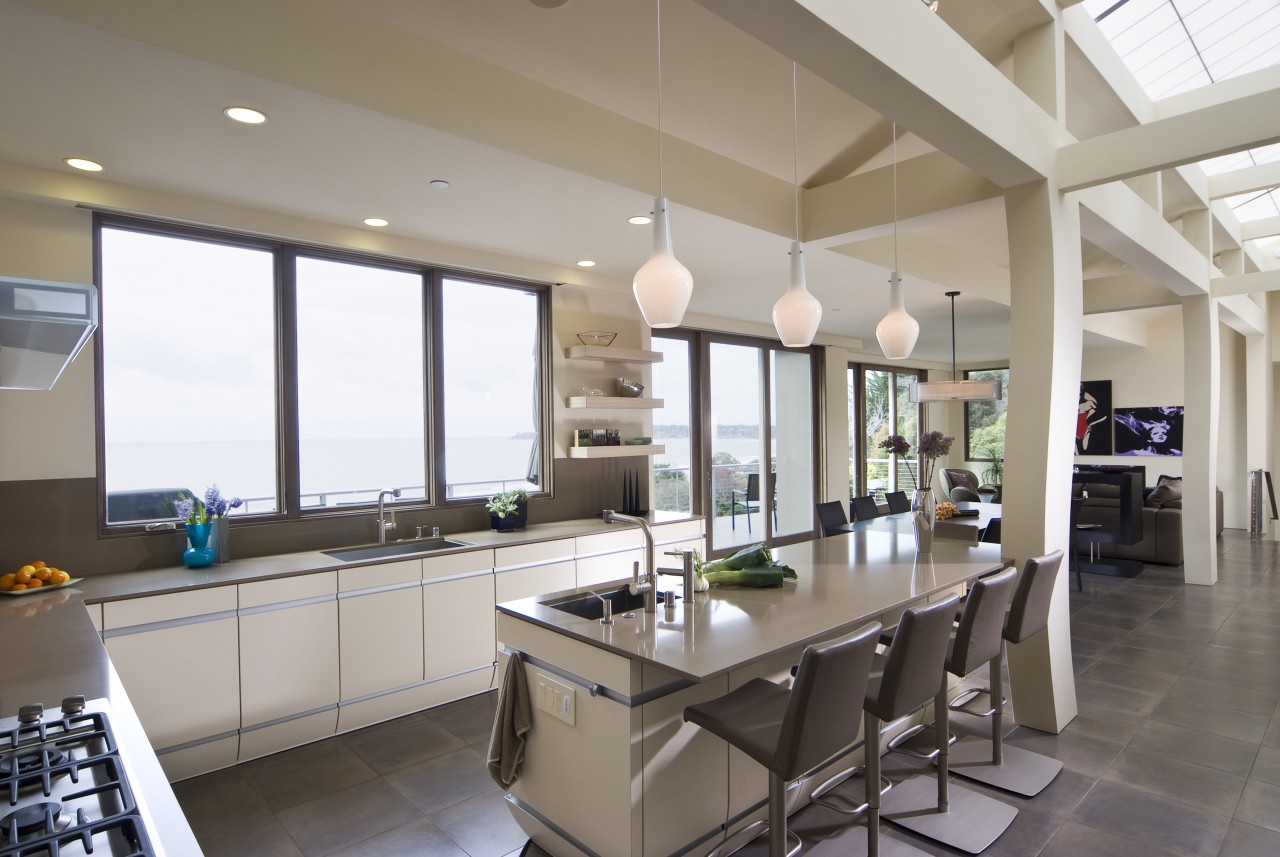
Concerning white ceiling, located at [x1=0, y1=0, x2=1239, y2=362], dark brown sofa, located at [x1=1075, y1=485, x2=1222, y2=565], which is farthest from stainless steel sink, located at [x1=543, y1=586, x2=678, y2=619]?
dark brown sofa, located at [x1=1075, y1=485, x2=1222, y2=565]

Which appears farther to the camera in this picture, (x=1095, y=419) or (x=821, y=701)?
(x=1095, y=419)

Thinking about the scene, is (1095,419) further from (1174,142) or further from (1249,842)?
(1249,842)

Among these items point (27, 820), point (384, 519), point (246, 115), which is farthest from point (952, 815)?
point (246, 115)

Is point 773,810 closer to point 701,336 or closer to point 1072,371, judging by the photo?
point 1072,371

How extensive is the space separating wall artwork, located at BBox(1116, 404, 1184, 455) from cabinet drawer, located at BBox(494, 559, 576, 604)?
1058 cm

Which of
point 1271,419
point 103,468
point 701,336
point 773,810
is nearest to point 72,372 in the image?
point 103,468

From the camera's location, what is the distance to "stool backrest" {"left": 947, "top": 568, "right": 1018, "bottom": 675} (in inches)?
103

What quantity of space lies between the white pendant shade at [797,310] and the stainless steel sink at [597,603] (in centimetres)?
124

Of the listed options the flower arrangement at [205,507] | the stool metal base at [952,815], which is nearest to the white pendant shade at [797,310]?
the stool metal base at [952,815]

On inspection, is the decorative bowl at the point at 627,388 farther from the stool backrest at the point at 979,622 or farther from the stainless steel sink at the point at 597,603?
the stool backrest at the point at 979,622

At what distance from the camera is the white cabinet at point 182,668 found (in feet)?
9.37

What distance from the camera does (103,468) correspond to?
3.30 meters

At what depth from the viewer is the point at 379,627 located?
143 inches

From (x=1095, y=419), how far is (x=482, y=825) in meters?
12.1
